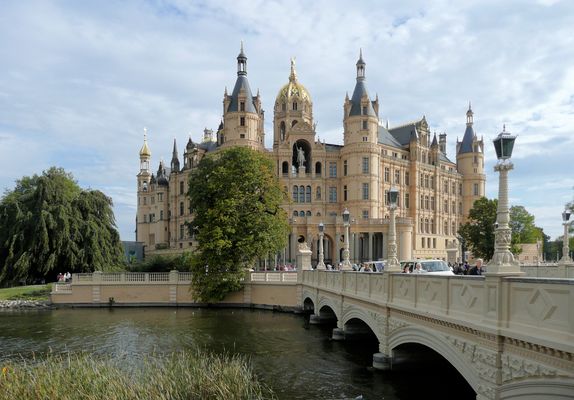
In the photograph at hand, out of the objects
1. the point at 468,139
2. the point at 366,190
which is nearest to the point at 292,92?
the point at 366,190

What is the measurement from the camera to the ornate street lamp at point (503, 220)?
8.88 metres

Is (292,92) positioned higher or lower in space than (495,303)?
higher

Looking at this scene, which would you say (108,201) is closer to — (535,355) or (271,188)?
(271,188)

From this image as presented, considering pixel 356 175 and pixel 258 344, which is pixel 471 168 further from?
pixel 258 344

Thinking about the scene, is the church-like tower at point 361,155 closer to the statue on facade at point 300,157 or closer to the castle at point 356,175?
the castle at point 356,175

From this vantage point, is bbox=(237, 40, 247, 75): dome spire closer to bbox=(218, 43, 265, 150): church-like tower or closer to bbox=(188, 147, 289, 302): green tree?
bbox=(218, 43, 265, 150): church-like tower

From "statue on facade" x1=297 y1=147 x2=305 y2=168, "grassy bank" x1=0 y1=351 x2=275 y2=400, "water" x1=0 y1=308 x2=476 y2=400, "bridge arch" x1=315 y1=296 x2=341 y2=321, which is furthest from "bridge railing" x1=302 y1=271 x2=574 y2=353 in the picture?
"statue on facade" x1=297 y1=147 x2=305 y2=168

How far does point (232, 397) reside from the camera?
37.3ft

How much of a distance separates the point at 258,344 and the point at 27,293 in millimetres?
25721

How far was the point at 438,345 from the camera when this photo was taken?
38.4 feet

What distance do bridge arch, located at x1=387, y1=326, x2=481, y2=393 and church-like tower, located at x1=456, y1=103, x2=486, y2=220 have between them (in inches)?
3177

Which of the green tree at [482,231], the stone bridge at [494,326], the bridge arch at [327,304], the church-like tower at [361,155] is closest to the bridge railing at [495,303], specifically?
the stone bridge at [494,326]

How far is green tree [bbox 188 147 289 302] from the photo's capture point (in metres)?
37.9

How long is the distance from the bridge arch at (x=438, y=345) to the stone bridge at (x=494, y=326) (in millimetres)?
19
